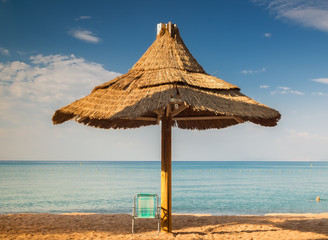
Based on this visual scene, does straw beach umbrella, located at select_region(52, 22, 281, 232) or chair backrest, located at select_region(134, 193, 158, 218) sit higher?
straw beach umbrella, located at select_region(52, 22, 281, 232)

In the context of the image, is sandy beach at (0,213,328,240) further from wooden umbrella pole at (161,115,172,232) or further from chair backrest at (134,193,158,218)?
chair backrest at (134,193,158,218)

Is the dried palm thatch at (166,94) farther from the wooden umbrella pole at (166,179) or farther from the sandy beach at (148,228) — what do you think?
the sandy beach at (148,228)

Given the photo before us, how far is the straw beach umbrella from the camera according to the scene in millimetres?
4559

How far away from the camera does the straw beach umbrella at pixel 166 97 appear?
4.56m

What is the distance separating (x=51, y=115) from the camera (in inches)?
205

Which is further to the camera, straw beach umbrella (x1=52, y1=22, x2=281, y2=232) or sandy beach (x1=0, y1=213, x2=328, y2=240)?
sandy beach (x1=0, y1=213, x2=328, y2=240)

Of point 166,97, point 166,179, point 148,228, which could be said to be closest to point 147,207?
point 166,179

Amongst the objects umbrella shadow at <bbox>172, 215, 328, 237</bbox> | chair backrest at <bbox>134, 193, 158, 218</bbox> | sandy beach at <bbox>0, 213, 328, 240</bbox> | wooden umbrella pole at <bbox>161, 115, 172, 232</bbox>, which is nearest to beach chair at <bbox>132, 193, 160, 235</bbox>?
chair backrest at <bbox>134, 193, 158, 218</bbox>

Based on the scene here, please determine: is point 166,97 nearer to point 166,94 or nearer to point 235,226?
point 166,94

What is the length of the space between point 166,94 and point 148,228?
2670 mm

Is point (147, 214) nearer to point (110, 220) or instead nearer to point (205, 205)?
point (110, 220)

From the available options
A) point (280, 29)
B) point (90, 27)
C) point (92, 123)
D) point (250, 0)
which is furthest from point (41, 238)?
point (280, 29)

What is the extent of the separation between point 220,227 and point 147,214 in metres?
1.86

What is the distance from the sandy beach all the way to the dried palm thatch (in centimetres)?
186
